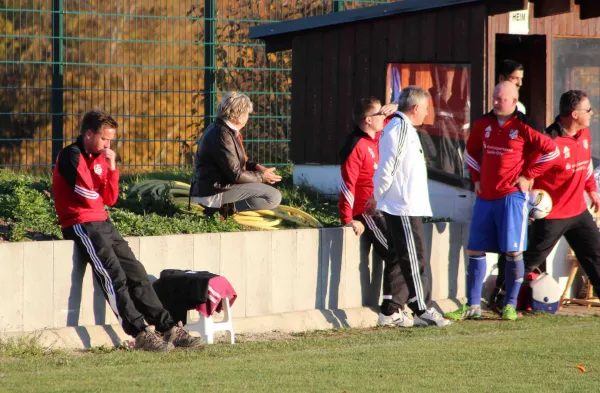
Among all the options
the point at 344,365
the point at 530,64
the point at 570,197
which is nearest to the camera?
the point at 344,365

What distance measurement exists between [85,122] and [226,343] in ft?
6.99

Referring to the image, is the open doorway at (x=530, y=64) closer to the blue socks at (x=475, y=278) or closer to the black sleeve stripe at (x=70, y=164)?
the blue socks at (x=475, y=278)

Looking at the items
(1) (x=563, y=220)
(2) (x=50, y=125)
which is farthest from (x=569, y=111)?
(2) (x=50, y=125)

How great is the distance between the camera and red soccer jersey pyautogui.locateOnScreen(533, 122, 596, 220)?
1072 centimetres

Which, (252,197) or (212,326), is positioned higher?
(252,197)

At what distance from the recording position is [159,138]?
14547 mm

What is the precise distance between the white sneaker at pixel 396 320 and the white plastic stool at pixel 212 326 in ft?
5.53

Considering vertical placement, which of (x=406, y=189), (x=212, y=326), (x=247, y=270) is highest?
(x=406, y=189)

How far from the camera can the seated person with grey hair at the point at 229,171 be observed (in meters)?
9.73

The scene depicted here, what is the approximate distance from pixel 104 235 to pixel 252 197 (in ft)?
6.74

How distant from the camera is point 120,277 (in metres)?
8.46

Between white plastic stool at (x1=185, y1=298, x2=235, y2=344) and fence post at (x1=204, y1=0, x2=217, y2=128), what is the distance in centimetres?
585

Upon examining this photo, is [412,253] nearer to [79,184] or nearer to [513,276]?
[513,276]

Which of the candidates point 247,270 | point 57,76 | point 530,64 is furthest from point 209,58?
point 247,270
